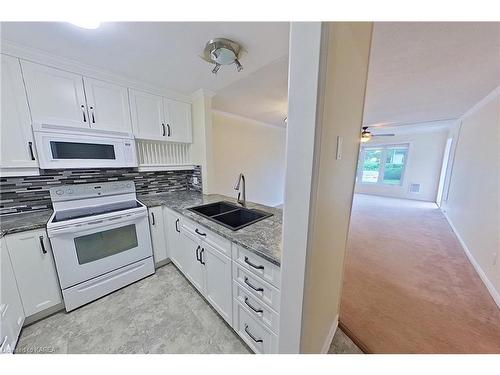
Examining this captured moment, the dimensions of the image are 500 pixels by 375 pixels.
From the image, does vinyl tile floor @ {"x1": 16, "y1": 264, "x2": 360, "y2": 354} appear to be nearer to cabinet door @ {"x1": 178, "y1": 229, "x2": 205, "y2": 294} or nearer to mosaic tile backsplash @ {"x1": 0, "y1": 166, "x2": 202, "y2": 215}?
cabinet door @ {"x1": 178, "y1": 229, "x2": 205, "y2": 294}

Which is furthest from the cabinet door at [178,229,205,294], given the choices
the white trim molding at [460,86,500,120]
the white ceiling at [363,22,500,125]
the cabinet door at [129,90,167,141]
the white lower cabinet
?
the white trim molding at [460,86,500,120]

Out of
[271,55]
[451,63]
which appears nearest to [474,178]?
[451,63]

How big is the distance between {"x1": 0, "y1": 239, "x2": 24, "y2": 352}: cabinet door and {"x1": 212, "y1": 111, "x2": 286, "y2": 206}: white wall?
244 centimetres

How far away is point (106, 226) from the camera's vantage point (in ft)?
5.54

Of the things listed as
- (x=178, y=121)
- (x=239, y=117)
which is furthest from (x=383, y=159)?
(x=178, y=121)

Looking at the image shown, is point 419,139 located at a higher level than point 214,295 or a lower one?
higher

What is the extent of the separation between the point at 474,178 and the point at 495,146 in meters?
0.75

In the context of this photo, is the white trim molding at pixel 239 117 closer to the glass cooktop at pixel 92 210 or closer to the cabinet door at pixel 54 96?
the cabinet door at pixel 54 96

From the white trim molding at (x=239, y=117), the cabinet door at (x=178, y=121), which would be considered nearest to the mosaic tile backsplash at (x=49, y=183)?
the cabinet door at (x=178, y=121)

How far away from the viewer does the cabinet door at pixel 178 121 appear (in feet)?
7.66

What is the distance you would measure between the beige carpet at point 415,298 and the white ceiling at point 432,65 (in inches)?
92.6

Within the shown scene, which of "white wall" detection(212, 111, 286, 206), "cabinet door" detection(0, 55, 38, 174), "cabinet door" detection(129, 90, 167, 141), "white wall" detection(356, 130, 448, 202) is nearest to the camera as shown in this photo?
"cabinet door" detection(0, 55, 38, 174)

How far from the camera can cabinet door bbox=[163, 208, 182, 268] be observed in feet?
6.47
